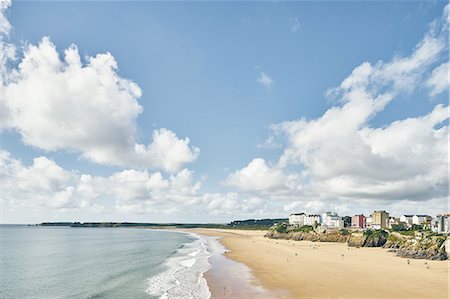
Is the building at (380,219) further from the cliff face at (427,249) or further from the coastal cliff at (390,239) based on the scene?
the cliff face at (427,249)

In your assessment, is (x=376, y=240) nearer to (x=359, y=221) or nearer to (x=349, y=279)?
(x=349, y=279)

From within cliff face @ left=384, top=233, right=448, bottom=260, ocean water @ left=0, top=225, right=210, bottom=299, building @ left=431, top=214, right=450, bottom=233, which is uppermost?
building @ left=431, top=214, right=450, bottom=233

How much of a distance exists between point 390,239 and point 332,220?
9442 cm

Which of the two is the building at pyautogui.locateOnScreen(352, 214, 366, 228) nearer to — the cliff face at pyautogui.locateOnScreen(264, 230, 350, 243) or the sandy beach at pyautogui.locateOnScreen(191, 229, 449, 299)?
the cliff face at pyautogui.locateOnScreen(264, 230, 350, 243)

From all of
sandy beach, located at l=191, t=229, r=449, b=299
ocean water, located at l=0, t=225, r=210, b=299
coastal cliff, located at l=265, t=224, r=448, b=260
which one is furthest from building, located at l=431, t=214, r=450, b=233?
ocean water, located at l=0, t=225, r=210, b=299

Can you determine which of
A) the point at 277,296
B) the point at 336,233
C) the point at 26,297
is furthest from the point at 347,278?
the point at 336,233

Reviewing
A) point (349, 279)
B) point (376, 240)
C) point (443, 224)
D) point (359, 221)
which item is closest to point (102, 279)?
point (349, 279)

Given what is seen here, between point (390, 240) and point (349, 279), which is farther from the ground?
point (390, 240)

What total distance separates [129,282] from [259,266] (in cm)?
1981

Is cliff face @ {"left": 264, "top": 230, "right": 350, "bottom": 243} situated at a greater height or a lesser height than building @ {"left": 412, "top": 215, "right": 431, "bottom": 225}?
lesser

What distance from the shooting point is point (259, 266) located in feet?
158

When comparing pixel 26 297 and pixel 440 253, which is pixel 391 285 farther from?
pixel 26 297

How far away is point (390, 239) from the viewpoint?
78.2 m

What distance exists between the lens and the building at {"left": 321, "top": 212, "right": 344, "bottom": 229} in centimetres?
16115
